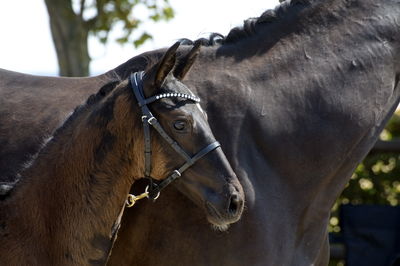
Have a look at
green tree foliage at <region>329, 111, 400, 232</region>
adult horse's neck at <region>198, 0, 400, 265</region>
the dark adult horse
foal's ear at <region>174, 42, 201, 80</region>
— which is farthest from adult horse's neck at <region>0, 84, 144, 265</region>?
green tree foliage at <region>329, 111, 400, 232</region>

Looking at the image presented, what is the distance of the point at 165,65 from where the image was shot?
3.63m

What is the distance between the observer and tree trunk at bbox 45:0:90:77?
837cm

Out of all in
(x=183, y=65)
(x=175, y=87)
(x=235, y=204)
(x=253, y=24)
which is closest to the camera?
(x=235, y=204)

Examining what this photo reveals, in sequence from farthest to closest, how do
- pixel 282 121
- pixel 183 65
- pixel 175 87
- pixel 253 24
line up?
pixel 253 24 → pixel 282 121 → pixel 183 65 → pixel 175 87

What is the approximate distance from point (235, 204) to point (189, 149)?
0.32m

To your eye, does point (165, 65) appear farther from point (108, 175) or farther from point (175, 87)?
point (108, 175)

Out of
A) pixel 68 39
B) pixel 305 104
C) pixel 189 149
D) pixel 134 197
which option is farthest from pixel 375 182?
pixel 189 149

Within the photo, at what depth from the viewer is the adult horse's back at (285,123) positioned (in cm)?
409

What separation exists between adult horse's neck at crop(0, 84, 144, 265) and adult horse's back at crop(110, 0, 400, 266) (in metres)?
0.44

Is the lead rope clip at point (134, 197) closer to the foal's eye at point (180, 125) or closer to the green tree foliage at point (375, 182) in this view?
the foal's eye at point (180, 125)

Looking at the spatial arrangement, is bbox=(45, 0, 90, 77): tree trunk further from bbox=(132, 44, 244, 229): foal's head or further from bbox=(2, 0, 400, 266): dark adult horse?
bbox=(132, 44, 244, 229): foal's head

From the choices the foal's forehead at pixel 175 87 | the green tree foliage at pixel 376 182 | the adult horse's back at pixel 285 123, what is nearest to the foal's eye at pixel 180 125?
the foal's forehead at pixel 175 87

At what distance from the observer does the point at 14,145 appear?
4199 millimetres

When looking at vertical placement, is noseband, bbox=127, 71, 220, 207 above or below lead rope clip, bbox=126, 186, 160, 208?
above
